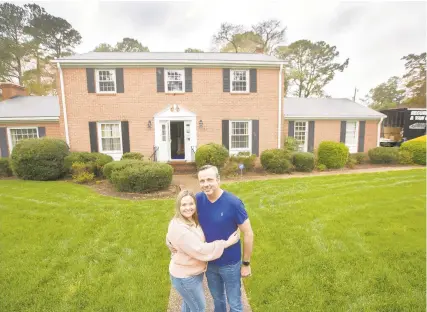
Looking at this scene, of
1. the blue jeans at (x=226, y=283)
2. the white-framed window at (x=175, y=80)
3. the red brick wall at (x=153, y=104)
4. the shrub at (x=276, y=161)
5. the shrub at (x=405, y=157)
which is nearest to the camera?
the blue jeans at (x=226, y=283)

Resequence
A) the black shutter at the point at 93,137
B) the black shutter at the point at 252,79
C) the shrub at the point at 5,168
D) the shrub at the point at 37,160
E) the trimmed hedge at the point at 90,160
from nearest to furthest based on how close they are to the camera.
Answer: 1. the shrub at the point at 37,160
2. the trimmed hedge at the point at 90,160
3. the shrub at the point at 5,168
4. the black shutter at the point at 93,137
5. the black shutter at the point at 252,79

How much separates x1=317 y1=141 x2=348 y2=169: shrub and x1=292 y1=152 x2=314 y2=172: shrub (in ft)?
3.26

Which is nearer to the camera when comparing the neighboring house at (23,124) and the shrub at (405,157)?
the neighboring house at (23,124)

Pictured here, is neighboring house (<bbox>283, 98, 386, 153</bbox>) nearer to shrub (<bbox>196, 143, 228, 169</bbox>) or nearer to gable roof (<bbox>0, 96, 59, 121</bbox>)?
shrub (<bbox>196, 143, 228, 169</bbox>)

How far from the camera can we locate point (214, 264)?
8.24ft

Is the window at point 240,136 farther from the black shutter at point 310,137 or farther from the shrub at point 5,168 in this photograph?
the shrub at point 5,168

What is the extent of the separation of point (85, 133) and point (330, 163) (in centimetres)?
1254

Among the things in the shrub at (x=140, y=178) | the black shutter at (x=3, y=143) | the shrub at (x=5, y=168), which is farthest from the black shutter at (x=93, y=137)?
the black shutter at (x=3, y=143)

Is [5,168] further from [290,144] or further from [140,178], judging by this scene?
[290,144]

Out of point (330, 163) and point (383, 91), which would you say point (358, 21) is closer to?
point (330, 163)

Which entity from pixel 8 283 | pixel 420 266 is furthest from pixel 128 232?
pixel 420 266

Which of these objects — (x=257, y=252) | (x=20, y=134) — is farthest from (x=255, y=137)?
(x=20, y=134)

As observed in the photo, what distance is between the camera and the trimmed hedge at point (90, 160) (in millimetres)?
10312

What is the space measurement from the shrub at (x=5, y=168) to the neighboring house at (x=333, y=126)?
14.4m
